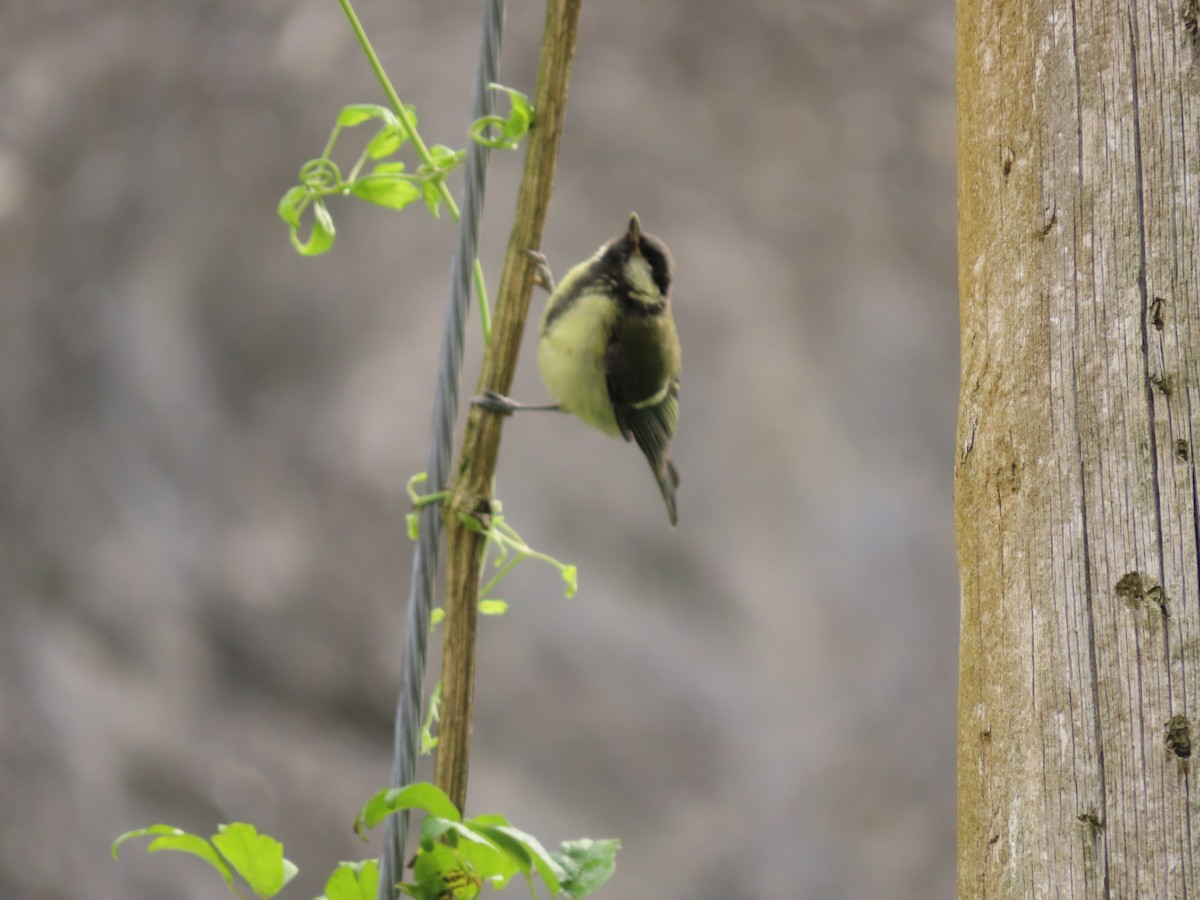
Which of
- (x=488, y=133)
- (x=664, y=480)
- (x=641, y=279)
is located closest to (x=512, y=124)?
(x=488, y=133)

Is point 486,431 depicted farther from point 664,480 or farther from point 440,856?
point 664,480

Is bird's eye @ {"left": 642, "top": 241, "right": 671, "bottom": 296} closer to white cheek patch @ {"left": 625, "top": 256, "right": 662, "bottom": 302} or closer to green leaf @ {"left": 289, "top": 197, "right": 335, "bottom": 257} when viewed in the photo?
white cheek patch @ {"left": 625, "top": 256, "right": 662, "bottom": 302}

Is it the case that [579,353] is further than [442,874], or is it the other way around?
[579,353]

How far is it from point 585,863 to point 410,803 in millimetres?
105

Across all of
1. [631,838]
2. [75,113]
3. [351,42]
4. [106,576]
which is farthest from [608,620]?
[75,113]

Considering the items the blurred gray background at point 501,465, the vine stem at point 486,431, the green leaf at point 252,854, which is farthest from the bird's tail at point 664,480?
the blurred gray background at point 501,465

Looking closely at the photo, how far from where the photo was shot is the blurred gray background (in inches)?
72.4

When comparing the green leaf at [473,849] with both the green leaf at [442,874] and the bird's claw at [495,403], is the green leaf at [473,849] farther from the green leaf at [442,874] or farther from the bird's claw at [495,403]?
the bird's claw at [495,403]

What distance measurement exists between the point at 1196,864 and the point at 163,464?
1.82 metres

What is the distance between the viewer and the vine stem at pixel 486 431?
522mm

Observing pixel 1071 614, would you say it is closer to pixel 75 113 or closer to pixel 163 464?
pixel 163 464

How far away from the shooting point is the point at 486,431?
54cm

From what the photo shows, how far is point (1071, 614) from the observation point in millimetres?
463

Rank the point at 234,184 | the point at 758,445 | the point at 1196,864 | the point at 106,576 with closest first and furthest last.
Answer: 1. the point at 1196,864
2. the point at 106,576
3. the point at 234,184
4. the point at 758,445
